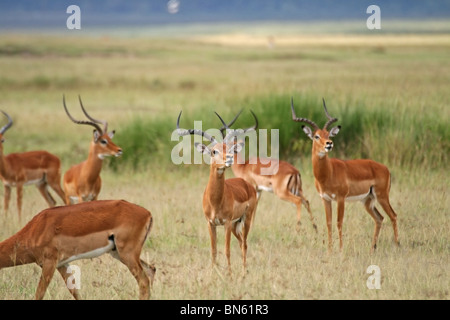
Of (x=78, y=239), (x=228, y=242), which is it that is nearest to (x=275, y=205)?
(x=228, y=242)

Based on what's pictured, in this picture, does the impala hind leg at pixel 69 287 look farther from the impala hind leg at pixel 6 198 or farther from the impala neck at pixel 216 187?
the impala hind leg at pixel 6 198

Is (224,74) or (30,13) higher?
(30,13)

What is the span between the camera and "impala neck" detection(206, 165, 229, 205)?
7582 mm

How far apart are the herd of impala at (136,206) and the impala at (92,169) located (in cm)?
1

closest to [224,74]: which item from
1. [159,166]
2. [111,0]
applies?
[159,166]

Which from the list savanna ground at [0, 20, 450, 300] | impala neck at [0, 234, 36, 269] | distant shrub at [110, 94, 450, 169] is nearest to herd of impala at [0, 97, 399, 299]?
impala neck at [0, 234, 36, 269]

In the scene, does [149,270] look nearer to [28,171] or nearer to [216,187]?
[216,187]

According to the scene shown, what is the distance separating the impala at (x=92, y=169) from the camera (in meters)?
10.2

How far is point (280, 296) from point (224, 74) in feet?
103

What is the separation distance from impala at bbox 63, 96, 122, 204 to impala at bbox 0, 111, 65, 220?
84 centimetres

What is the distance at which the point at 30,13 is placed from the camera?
177 metres

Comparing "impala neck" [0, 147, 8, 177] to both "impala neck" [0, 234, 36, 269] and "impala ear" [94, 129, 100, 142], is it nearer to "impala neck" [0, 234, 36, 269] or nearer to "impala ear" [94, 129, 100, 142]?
"impala ear" [94, 129, 100, 142]

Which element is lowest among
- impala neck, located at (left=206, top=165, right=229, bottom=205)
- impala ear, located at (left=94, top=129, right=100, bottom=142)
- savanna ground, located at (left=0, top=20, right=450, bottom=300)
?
savanna ground, located at (left=0, top=20, right=450, bottom=300)

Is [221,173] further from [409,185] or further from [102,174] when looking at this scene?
[102,174]
